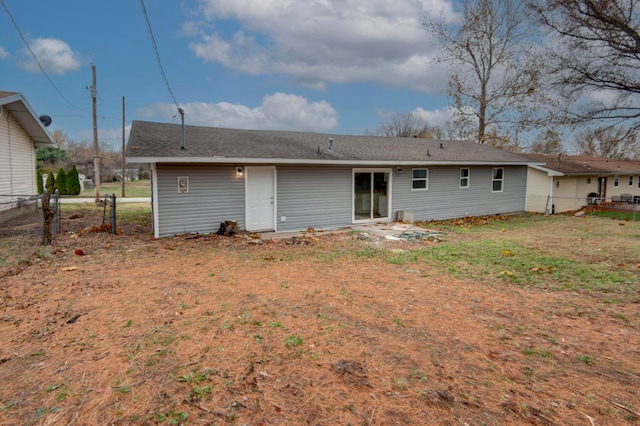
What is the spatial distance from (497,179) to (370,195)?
7.31 m

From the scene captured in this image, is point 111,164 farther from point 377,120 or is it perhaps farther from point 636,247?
point 636,247

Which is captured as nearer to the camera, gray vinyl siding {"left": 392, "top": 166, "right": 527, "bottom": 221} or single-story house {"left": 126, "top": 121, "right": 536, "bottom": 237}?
single-story house {"left": 126, "top": 121, "right": 536, "bottom": 237}

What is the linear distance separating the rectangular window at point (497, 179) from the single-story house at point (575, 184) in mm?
2173

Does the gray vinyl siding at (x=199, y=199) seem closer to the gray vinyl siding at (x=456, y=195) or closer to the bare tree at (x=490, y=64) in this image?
the gray vinyl siding at (x=456, y=195)

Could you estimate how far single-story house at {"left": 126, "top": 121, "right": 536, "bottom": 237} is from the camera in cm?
937

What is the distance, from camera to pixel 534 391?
9.00ft

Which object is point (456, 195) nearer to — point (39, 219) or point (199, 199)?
point (199, 199)

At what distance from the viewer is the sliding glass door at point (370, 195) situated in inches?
484

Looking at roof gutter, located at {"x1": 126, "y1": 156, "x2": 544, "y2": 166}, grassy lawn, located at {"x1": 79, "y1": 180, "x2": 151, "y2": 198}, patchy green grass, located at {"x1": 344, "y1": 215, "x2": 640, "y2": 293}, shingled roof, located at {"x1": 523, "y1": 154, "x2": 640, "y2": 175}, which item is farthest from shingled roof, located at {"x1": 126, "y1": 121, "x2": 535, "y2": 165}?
grassy lawn, located at {"x1": 79, "y1": 180, "x2": 151, "y2": 198}

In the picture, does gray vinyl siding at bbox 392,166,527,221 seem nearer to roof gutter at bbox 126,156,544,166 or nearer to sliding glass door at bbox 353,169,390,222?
sliding glass door at bbox 353,169,390,222

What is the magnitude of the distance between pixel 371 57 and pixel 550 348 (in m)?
24.5

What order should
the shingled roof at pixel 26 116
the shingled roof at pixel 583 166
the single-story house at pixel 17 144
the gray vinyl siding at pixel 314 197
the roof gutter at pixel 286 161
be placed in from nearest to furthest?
the roof gutter at pixel 286 161, the gray vinyl siding at pixel 314 197, the shingled roof at pixel 26 116, the single-story house at pixel 17 144, the shingled roof at pixel 583 166

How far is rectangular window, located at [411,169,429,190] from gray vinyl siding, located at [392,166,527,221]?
169mm

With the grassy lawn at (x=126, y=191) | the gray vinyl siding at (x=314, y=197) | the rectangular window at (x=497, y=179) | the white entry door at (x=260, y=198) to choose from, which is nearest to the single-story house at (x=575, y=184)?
the rectangular window at (x=497, y=179)
